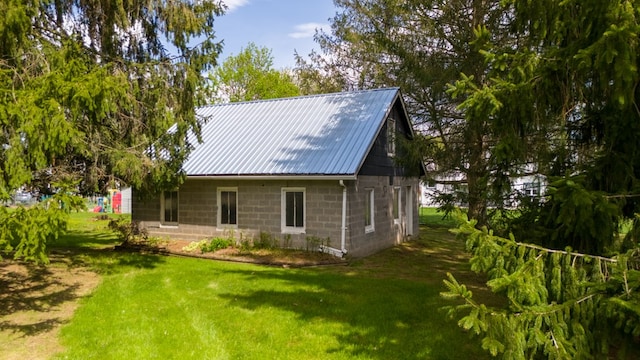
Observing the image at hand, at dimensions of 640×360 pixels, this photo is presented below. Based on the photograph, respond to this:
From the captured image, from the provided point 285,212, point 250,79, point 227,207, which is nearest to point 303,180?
point 285,212

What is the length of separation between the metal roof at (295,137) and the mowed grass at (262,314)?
3.27 meters

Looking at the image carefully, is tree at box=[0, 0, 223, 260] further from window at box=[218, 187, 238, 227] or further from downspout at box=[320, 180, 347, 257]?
downspout at box=[320, 180, 347, 257]

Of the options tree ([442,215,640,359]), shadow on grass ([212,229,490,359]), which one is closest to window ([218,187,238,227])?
shadow on grass ([212,229,490,359])

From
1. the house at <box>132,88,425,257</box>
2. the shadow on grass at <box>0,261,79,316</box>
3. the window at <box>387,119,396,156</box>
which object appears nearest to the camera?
the shadow on grass at <box>0,261,79,316</box>

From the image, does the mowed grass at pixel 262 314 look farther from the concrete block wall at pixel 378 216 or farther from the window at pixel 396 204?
the window at pixel 396 204

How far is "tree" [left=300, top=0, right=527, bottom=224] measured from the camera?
14.1m

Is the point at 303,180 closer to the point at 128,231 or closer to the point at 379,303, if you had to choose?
the point at 379,303

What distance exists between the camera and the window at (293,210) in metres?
14.0

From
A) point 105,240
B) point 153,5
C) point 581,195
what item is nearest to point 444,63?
point 153,5

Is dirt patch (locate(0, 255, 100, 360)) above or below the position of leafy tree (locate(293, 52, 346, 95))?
below

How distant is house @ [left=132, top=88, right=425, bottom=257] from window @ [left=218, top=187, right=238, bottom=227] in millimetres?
35

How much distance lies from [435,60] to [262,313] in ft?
37.7

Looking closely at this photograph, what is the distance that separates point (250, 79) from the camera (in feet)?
141

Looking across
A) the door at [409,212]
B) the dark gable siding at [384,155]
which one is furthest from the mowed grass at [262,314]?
the door at [409,212]
